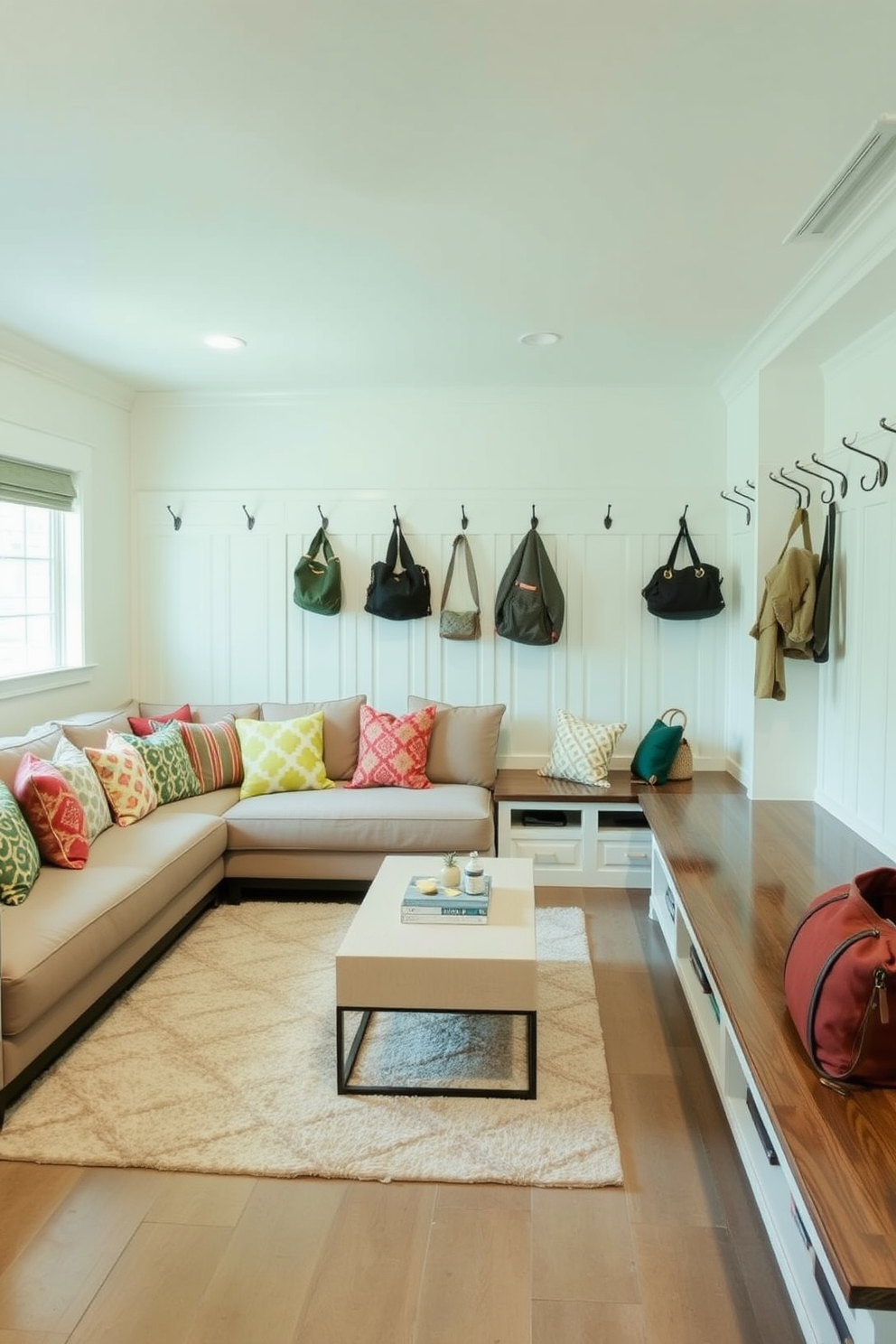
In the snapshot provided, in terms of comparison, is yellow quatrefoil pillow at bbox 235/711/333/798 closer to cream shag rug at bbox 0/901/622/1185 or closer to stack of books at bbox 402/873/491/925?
cream shag rug at bbox 0/901/622/1185

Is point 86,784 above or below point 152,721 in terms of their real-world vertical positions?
below

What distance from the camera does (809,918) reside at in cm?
181

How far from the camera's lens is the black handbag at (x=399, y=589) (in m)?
4.30

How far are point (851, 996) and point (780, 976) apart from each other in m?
0.48

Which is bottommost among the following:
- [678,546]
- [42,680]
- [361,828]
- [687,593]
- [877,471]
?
[361,828]

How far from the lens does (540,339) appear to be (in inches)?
141

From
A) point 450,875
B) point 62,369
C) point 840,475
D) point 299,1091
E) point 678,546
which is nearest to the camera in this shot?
point 299,1091

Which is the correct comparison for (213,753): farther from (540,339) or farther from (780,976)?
(780,976)

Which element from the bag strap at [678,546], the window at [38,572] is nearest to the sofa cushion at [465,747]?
the bag strap at [678,546]

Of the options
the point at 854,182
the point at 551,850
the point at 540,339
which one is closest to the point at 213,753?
the point at 551,850

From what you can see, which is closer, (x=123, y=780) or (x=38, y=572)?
(x=123, y=780)

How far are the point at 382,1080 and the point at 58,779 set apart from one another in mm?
1466

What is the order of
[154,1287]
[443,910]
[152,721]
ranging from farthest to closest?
[152,721]
[443,910]
[154,1287]

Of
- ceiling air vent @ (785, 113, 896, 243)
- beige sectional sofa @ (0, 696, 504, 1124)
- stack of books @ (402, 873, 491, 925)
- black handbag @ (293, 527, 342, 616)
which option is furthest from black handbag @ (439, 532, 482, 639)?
ceiling air vent @ (785, 113, 896, 243)
